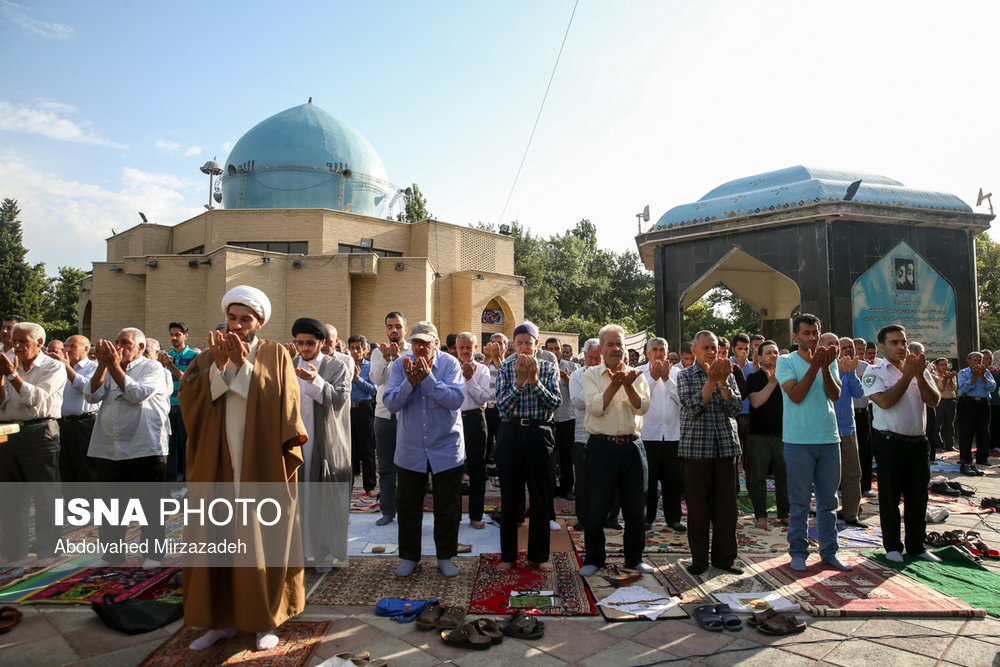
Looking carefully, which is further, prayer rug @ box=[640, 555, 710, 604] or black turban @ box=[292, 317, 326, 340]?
black turban @ box=[292, 317, 326, 340]

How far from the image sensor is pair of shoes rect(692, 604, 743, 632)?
11.1ft

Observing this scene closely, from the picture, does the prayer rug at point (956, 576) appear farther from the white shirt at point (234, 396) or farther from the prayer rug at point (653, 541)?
the white shirt at point (234, 396)

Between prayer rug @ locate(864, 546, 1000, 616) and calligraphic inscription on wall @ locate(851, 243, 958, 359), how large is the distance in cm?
712

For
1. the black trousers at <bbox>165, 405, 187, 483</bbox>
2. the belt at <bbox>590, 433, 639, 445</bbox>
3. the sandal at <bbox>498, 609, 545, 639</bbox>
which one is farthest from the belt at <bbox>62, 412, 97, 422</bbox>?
the belt at <bbox>590, 433, 639, 445</bbox>

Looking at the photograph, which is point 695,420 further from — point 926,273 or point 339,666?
point 926,273

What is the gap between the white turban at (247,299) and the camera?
3240 millimetres

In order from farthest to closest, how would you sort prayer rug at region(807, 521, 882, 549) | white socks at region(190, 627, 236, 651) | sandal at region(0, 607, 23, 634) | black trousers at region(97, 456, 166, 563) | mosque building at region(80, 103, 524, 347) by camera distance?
mosque building at region(80, 103, 524, 347)
prayer rug at region(807, 521, 882, 549)
black trousers at region(97, 456, 166, 563)
sandal at region(0, 607, 23, 634)
white socks at region(190, 627, 236, 651)

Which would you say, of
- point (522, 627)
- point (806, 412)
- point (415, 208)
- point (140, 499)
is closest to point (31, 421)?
point (140, 499)

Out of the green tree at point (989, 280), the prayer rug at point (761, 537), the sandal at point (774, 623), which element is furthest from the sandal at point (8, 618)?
the green tree at point (989, 280)

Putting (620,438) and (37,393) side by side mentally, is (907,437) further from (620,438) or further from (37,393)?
(37,393)

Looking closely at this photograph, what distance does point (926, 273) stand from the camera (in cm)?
1122

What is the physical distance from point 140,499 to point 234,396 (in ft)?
7.32

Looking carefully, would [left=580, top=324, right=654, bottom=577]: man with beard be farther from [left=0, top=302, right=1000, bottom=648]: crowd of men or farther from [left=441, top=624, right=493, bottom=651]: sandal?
[left=441, top=624, right=493, bottom=651]: sandal

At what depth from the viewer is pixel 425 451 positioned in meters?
4.38
